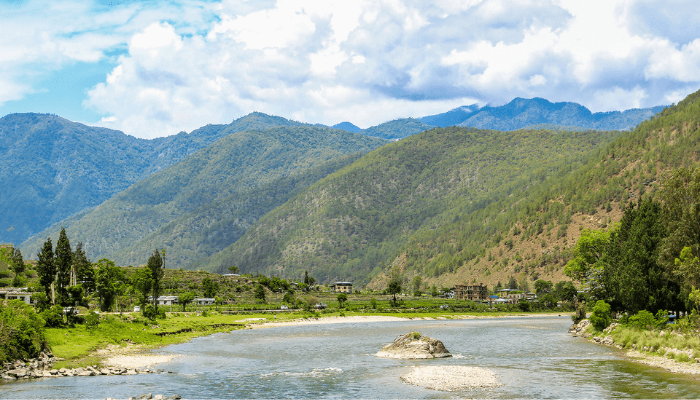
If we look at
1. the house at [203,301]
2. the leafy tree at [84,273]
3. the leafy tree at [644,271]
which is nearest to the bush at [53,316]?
the leafy tree at [84,273]

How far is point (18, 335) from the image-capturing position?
191ft

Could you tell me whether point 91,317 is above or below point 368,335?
above

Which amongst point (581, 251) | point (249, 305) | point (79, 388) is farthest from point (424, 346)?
point (249, 305)

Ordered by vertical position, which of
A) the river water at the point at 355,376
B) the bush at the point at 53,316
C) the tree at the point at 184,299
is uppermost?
the bush at the point at 53,316

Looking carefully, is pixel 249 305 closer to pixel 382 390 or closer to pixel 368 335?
pixel 368 335

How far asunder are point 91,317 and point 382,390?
168ft

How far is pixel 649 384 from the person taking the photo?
50.7 meters

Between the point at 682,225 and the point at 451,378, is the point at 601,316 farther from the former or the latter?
the point at 451,378

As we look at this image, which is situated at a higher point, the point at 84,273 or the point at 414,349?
the point at 84,273

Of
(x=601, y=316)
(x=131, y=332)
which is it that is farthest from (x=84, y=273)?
(x=601, y=316)

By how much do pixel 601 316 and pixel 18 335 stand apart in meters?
83.6

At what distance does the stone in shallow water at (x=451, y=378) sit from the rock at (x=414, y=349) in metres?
10.3

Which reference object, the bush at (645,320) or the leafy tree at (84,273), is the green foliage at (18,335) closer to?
the leafy tree at (84,273)

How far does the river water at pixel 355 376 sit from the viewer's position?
4812cm
